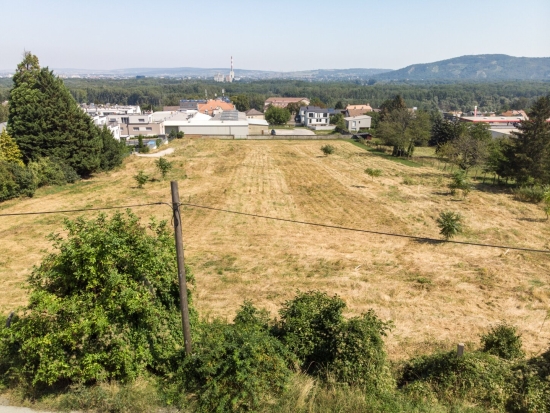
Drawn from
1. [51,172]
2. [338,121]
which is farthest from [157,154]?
[338,121]

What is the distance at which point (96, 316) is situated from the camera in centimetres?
618

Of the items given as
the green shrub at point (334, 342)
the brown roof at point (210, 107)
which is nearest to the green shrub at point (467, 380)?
the green shrub at point (334, 342)

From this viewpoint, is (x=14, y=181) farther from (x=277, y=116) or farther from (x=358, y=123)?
(x=358, y=123)

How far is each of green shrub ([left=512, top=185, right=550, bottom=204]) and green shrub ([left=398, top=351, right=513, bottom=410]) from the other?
67.0ft

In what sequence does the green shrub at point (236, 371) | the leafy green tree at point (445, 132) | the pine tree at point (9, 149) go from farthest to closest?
the leafy green tree at point (445, 132), the pine tree at point (9, 149), the green shrub at point (236, 371)

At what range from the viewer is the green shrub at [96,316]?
6043 mm

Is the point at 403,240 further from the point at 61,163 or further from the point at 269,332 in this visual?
the point at 61,163

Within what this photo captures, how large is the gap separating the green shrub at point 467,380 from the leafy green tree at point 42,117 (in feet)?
88.8

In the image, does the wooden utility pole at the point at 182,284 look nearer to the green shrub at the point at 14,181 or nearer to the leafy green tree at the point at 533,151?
the green shrub at the point at 14,181

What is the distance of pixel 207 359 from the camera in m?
6.23

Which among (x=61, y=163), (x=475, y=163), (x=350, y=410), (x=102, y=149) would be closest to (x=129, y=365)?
(x=350, y=410)

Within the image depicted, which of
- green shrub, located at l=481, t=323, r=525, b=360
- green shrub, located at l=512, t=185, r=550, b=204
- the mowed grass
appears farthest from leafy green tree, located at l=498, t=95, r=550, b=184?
green shrub, located at l=481, t=323, r=525, b=360

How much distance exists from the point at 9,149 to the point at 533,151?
35.2m

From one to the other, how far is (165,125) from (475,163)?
130 ft
